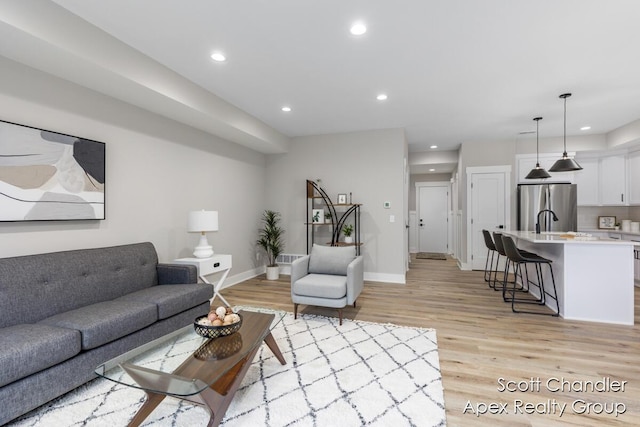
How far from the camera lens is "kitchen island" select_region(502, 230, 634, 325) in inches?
130

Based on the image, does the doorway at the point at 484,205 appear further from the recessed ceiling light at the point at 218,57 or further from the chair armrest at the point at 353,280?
the recessed ceiling light at the point at 218,57

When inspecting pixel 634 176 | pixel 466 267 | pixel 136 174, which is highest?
pixel 634 176

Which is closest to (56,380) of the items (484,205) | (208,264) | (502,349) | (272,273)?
(208,264)

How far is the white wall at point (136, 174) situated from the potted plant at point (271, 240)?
1.35ft

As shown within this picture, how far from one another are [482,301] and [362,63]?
344 centimetres

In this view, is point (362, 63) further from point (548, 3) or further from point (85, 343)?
point (85, 343)

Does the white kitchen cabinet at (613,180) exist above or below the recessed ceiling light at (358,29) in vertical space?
below

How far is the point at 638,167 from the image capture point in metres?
5.29

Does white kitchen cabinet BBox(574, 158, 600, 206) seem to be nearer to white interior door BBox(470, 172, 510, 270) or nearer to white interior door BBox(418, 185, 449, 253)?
white interior door BBox(470, 172, 510, 270)

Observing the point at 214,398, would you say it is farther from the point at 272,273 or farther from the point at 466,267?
the point at 466,267

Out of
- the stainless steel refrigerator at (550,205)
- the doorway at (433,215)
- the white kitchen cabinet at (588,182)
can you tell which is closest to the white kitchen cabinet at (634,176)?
the white kitchen cabinet at (588,182)

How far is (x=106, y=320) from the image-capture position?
213 cm

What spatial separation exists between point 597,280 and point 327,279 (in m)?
3.01

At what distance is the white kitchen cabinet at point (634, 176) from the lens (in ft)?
17.3
